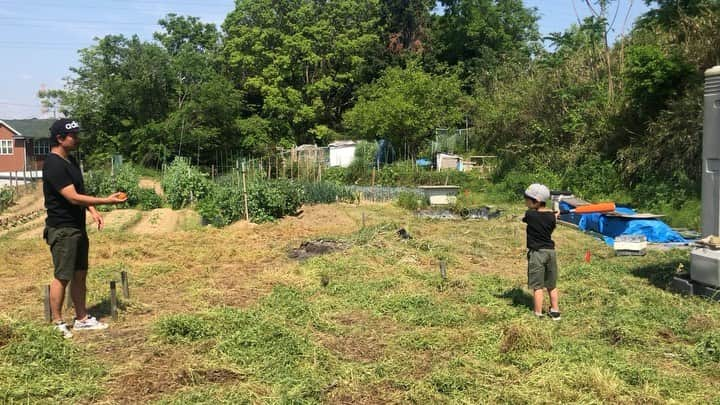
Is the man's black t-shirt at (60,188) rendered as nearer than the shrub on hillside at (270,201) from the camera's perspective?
Yes

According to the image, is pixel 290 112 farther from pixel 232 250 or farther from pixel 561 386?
pixel 561 386

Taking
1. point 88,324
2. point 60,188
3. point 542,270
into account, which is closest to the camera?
point 60,188

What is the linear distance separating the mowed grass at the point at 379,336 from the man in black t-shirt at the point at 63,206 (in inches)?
15.7

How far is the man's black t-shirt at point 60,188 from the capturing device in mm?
4988

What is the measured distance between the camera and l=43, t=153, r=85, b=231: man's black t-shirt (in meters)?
4.99

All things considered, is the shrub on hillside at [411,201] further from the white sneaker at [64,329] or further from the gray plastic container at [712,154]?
the white sneaker at [64,329]

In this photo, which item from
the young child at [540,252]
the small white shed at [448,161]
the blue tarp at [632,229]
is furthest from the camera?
the small white shed at [448,161]

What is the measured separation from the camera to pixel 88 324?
5305mm

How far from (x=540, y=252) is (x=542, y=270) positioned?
191mm

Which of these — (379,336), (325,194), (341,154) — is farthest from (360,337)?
(341,154)

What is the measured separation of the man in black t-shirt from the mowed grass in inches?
15.7

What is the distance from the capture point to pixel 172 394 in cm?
388

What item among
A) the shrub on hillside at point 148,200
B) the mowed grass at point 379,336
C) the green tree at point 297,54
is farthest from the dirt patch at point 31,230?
the green tree at point 297,54

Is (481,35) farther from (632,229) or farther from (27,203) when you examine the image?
(632,229)
